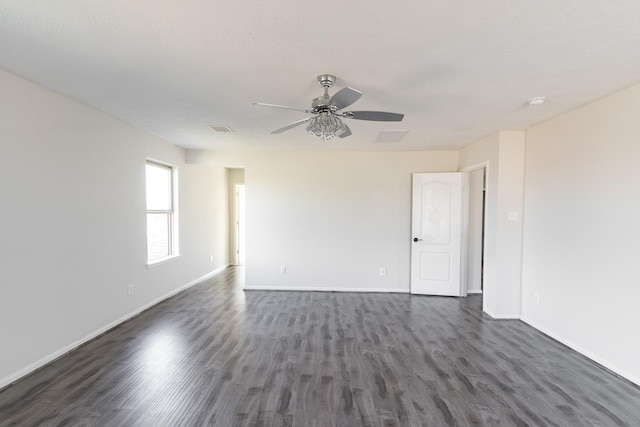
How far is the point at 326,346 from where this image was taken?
3080mm

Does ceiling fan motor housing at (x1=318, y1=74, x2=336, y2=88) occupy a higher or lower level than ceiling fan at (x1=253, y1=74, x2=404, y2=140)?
higher

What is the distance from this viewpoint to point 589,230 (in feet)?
9.41

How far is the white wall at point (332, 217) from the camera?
17.0 ft

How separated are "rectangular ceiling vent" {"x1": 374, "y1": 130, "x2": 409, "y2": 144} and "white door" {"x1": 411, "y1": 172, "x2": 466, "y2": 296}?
0.98m

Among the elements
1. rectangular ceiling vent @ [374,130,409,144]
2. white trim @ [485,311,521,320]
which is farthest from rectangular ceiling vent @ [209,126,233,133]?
white trim @ [485,311,521,320]

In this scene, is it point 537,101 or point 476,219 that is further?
point 476,219

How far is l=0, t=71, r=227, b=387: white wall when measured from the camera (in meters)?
2.38

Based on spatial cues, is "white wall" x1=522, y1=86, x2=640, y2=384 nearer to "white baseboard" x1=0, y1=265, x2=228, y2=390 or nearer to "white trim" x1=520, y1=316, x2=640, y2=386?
"white trim" x1=520, y1=316, x2=640, y2=386

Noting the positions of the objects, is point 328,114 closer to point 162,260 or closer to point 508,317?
point 508,317

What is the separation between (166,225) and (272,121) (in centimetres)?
278

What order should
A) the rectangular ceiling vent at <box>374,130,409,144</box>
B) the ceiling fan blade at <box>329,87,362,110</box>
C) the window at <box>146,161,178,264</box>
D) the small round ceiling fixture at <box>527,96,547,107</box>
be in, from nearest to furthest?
1. the ceiling fan blade at <box>329,87,362,110</box>
2. the small round ceiling fixture at <box>527,96,547,107</box>
3. the rectangular ceiling vent at <box>374,130,409,144</box>
4. the window at <box>146,161,178,264</box>

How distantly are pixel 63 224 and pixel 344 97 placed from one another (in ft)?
9.53

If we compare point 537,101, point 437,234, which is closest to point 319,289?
point 437,234

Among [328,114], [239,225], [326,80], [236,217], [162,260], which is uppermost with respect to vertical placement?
[326,80]
